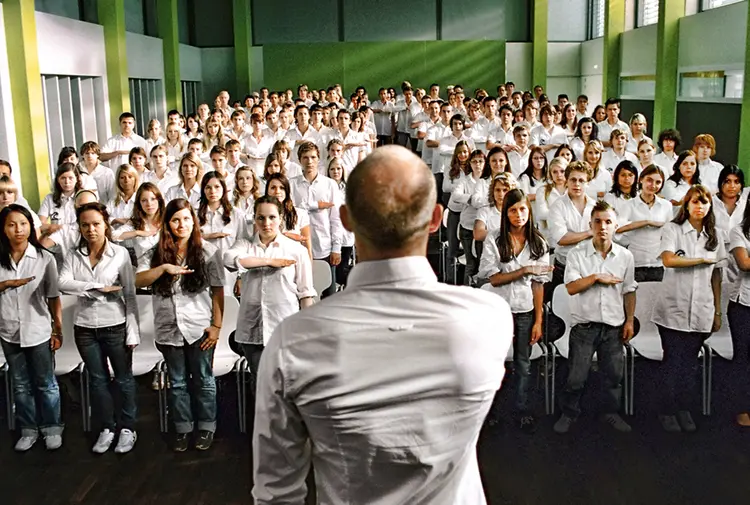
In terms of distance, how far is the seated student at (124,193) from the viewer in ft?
24.7

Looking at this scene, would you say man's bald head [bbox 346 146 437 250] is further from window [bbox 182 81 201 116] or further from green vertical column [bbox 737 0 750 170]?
window [bbox 182 81 201 116]

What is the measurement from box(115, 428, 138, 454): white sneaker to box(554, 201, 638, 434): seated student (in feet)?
9.19

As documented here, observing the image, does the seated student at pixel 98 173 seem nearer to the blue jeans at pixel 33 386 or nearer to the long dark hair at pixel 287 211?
the long dark hair at pixel 287 211

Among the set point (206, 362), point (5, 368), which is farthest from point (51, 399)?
point (206, 362)

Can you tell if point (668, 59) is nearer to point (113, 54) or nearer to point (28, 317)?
point (113, 54)

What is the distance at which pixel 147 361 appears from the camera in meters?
5.73

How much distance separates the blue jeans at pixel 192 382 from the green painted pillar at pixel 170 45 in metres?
13.9

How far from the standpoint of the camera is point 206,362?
5.27 metres

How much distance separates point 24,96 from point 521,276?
740 centimetres

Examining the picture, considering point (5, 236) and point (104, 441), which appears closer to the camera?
point (5, 236)

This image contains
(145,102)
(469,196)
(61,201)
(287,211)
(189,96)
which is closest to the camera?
(287,211)

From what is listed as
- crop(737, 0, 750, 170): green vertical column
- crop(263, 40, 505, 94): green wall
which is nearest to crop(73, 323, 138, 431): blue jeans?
crop(737, 0, 750, 170): green vertical column

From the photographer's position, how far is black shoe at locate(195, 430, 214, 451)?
538 cm

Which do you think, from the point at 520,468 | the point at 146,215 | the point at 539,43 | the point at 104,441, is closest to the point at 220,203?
the point at 146,215
